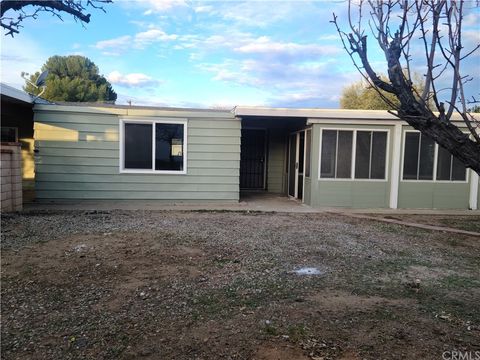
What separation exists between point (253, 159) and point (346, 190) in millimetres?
4039

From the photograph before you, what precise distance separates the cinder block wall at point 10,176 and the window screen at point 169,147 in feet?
10.3

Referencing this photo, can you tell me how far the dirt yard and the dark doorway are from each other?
6618 millimetres

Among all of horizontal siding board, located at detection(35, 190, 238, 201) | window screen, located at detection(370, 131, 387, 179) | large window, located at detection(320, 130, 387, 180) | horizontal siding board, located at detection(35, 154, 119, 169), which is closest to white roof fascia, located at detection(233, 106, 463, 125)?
large window, located at detection(320, 130, 387, 180)

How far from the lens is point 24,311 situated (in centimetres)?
332

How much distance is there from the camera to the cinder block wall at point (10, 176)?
7255 millimetres

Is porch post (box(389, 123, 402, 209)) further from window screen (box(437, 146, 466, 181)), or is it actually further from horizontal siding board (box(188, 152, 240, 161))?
horizontal siding board (box(188, 152, 240, 161))

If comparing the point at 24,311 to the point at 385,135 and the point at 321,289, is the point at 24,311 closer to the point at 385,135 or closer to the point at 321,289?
the point at 321,289

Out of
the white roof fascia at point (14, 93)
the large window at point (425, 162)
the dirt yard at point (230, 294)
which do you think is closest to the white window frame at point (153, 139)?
the white roof fascia at point (14, 93)

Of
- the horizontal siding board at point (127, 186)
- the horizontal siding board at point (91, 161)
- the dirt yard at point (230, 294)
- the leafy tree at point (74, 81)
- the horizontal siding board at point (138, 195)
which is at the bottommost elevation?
the dirt yard at point (230, 294)

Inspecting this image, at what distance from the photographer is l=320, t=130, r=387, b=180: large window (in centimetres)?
995

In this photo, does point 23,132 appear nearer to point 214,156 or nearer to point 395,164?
point 214,156

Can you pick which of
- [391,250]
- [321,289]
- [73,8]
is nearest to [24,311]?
[321,289]

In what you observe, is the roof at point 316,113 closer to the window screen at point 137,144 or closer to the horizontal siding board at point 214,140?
the horizontal siding board at point 214,140

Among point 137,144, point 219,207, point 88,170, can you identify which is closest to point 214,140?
point 219,207
